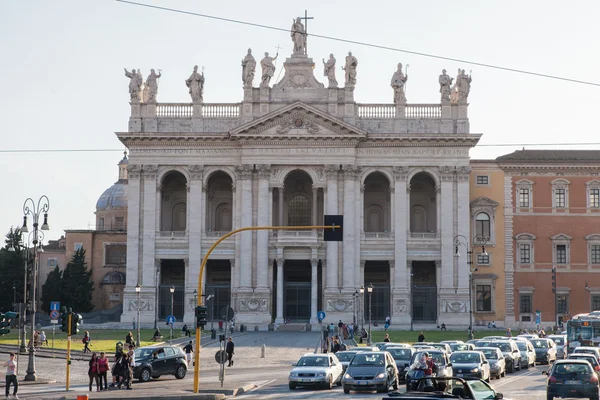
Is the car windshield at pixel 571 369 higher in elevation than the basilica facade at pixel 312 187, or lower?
lower

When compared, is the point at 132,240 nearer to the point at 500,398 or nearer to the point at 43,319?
the point at 43,319

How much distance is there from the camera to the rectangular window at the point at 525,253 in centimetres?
8306

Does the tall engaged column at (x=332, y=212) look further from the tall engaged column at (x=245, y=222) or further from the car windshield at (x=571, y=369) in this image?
the car windshield at (x=571, y=369)

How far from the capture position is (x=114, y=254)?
3994 inches

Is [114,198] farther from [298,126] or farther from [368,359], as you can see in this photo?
[368,359]

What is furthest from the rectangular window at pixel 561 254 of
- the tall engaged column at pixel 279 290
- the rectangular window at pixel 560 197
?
the tall engaged column at pixel 279 290

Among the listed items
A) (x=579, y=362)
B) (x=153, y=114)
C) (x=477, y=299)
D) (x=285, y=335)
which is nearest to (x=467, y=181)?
(x=477, y=299)

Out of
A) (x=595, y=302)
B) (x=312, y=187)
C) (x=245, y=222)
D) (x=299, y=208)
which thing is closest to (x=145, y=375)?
(x=245, y=222)

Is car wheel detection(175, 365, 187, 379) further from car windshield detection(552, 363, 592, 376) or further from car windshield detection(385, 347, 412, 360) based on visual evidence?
car windshield detection(552, 363, 592, 376)

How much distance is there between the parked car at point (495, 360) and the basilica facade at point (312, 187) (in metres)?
36.7

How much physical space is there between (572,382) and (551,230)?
180 ft

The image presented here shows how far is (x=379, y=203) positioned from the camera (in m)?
84.4

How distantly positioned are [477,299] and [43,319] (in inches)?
1522

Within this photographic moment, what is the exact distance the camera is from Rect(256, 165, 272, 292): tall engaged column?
3108 inches
